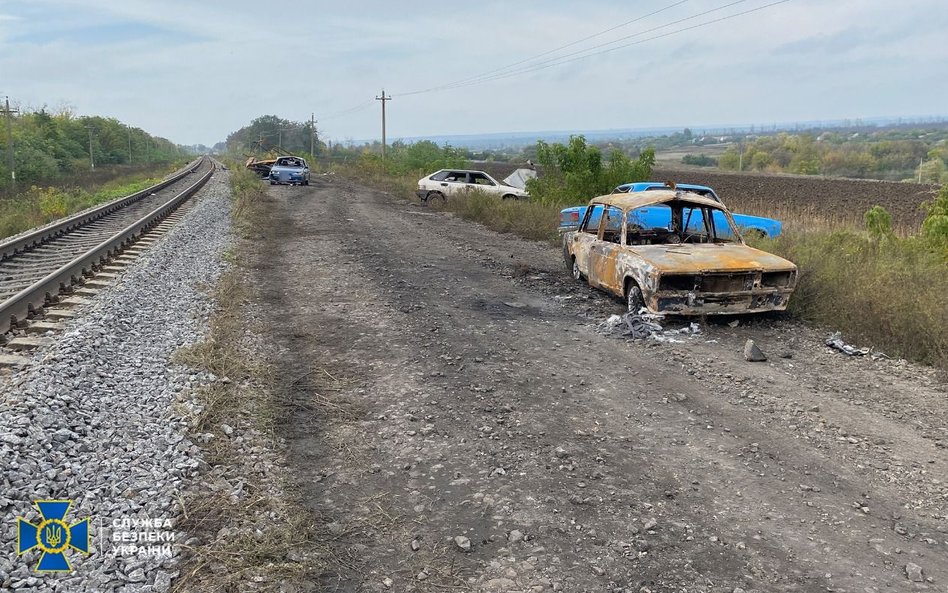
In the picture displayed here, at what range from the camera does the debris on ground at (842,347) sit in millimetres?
6984

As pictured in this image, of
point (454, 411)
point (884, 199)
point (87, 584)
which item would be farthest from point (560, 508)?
point (884, 199)

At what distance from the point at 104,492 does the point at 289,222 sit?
1619 cm

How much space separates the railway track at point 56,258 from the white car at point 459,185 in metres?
9.29

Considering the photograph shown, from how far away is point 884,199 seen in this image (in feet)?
107

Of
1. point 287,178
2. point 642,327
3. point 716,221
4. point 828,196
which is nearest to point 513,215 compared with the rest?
point 716,221

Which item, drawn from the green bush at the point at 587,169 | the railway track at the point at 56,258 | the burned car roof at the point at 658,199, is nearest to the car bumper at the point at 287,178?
the railway track at the point at 56,258

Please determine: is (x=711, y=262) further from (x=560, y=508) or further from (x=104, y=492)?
(x=104, y=492)

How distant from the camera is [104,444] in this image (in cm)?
449

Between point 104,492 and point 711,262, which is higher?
point 711,262

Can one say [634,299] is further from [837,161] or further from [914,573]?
[837,161]

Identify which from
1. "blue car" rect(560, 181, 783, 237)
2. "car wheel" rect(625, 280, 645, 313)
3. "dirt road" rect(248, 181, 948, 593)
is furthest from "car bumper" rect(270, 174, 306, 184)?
"car wheel" rect(625, 280, 645, 313)

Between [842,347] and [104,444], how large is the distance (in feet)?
22.4

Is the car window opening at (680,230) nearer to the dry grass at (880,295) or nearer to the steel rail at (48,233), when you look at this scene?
the dry grass at (880,295)

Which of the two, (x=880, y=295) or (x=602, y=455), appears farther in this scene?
(x=880, y=295)
